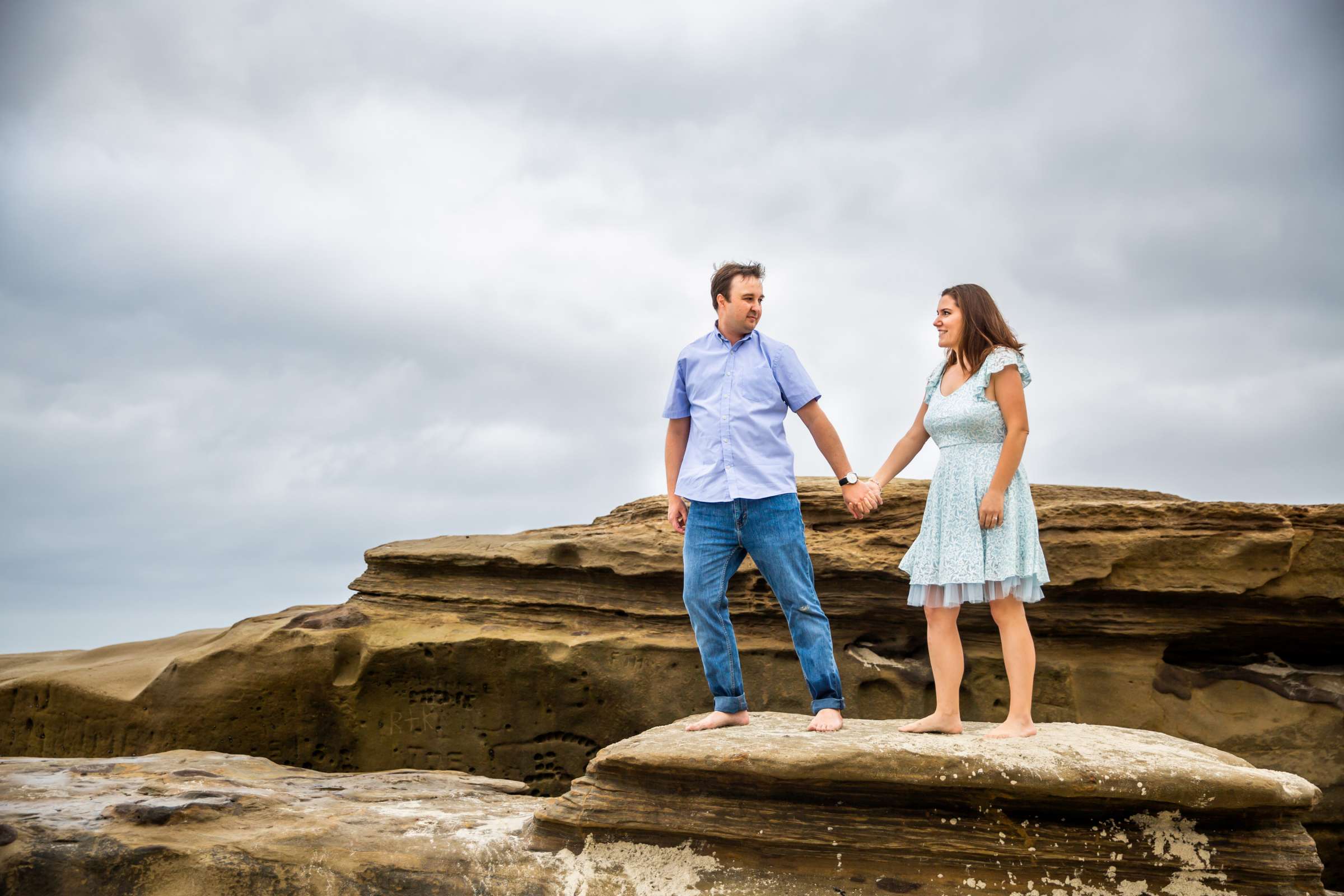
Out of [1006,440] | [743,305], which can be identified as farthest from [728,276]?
[1006,440]

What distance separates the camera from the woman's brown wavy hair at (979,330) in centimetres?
419

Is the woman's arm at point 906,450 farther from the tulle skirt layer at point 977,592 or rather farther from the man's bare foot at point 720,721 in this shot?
the man's bare foot at point 720,721

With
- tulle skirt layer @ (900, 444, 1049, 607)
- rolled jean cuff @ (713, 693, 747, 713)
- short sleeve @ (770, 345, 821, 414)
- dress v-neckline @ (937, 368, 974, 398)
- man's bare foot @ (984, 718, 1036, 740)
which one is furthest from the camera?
rolled jean cuff @ (713, 693, 747, 713)

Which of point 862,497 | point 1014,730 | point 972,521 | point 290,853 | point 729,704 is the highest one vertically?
point 862,497

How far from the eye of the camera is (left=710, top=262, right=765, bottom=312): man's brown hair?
4.45 m

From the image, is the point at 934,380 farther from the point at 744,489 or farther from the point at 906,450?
the point at 744,489

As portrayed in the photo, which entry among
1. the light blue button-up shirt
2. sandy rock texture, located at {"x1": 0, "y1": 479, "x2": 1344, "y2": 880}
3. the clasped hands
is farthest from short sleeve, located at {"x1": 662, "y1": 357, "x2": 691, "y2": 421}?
sandy rock texture, located at {"x1": 0, "y1": 479, "x2": 1344, "y2": 880}

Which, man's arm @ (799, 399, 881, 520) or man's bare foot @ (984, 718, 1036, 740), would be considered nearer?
man's bare foot @ (984, 718, 1036, 740)

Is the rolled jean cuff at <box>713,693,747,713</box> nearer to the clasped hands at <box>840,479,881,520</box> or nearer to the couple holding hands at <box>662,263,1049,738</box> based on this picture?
the couple holding hands at <box>662,263,1049,738</box>

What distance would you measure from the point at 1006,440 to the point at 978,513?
0.32 meters

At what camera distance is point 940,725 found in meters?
4.24

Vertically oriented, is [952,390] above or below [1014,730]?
above

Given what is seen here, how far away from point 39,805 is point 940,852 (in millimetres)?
4035

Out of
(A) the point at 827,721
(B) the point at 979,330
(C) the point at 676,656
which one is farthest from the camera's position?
(C) the point at 676,656
